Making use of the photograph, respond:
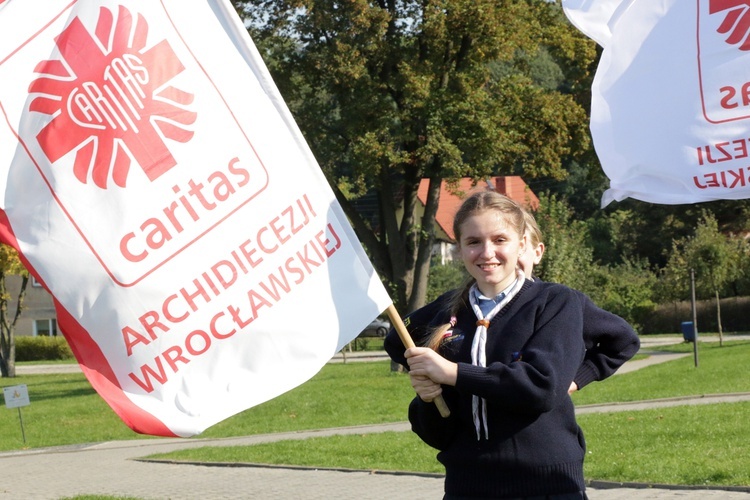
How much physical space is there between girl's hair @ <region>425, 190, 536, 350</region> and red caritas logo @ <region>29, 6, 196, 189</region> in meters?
0.94

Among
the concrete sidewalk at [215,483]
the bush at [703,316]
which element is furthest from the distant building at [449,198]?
the concrete sidewalk at [215,483]

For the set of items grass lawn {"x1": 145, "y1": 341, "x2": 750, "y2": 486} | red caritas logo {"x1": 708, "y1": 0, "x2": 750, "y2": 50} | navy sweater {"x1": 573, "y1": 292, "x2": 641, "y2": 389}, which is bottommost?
grass lawn {"x1": 145, "y1": 341, "x2": 750, "y2": 486}

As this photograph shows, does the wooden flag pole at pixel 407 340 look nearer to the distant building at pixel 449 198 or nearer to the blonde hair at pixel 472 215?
the blonde hair at pixel 472 215

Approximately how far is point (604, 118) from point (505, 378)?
3078 mm

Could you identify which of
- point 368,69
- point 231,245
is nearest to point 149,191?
point 231,245

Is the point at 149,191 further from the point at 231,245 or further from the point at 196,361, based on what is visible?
the point at 196,361

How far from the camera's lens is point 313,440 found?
48.9ft

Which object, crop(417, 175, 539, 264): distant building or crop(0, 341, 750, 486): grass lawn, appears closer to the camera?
crop(0, 341, 750, 486): grass lawn

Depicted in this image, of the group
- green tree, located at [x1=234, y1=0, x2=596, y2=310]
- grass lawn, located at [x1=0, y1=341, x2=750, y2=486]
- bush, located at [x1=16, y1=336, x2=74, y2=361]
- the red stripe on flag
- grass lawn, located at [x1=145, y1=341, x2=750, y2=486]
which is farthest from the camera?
Result: bush, located at [x1=16, y1=336, x2=74, y2=361]

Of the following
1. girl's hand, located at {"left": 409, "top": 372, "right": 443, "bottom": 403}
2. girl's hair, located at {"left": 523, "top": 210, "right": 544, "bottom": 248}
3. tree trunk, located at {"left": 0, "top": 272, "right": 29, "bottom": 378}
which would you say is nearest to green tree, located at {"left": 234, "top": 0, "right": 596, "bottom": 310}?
tree trunk, located at {"left": 0, "top": 272, "right": 29, "bottom": 378}

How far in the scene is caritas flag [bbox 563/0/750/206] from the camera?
5.51 metres

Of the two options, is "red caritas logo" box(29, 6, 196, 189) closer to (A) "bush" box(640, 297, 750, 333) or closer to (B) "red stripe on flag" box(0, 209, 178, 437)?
(B) "red stripe on flag" box(0, 209, 178, 437)

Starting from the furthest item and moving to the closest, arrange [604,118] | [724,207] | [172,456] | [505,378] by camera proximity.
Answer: [724,207]
[172,456]
[604,118]
[505,378]

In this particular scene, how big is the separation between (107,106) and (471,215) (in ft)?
4.07
